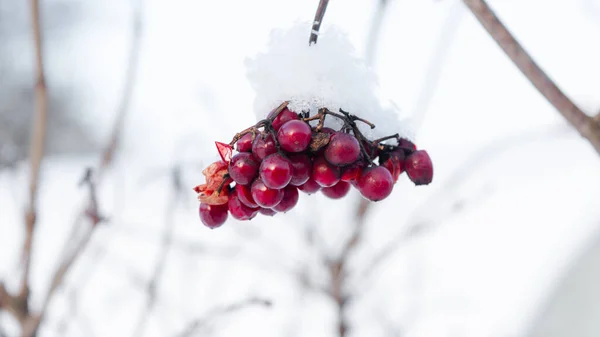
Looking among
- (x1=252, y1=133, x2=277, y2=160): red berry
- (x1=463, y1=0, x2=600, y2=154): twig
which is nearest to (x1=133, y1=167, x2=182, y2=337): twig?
(x1=252, y1=133, x2=277, y2=160): red berry

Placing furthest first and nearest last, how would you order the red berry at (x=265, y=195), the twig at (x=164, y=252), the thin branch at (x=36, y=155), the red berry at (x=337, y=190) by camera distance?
the twig at (x=164, y=252) < the thin branch at (x=36, y=155) < the red berry at (x=337, y=190) < the red berry at (x=265, y=195)

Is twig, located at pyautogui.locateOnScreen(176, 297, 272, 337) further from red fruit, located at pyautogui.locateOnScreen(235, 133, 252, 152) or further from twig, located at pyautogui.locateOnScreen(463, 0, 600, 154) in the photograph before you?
twig, located at pyautogui.locateOnScreen(463, 0, 600, 154)

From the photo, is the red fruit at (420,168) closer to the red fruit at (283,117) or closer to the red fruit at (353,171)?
the red fruit at (353,171)

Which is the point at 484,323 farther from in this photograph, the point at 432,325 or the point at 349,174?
the point at 349,174

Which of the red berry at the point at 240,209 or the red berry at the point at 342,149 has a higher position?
the red berry at the point at 342,149

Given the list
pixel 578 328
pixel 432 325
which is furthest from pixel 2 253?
pixel 578 328

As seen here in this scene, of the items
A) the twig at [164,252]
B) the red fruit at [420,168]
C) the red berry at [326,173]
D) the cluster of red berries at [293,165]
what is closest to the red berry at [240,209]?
the cluster of red berries at [293,165]
